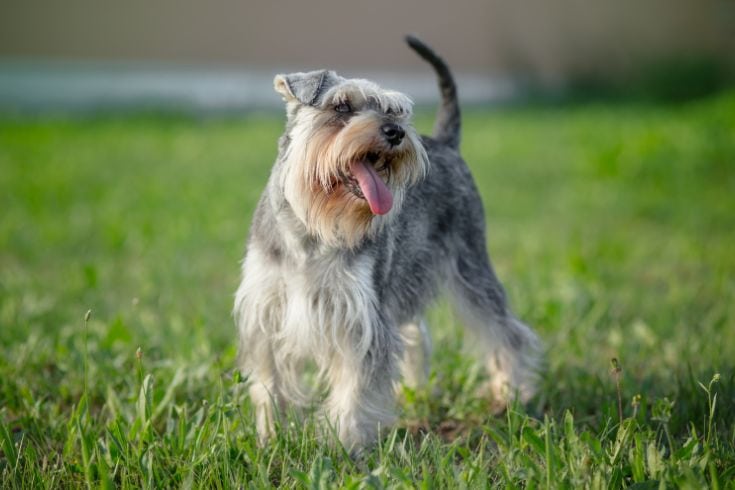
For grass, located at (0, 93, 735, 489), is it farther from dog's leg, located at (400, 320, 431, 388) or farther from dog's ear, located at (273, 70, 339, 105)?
dog's ear, located at (273, 70, 339, 105)

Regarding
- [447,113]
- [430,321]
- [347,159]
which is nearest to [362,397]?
[347,159]

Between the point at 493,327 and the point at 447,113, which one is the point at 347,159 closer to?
the point at 447,113

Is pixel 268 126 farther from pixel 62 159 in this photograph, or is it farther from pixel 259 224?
pixel 259 224

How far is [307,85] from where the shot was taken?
3.74 metres

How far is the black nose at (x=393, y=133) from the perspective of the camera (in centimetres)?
356

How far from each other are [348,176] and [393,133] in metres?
0.29

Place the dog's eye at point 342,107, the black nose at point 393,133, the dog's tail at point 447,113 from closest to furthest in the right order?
the black nose at point 393,133 < the dog's eye at point 342,107 < the dog's tail at point 447,113

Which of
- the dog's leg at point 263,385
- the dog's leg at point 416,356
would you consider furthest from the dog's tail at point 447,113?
the dog's leg at point 263,385

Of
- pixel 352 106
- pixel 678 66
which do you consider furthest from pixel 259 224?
pixel 678 66

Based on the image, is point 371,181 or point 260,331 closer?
point 371,181

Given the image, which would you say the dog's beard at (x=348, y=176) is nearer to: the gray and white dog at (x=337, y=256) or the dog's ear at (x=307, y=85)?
the gray and white dog at (x=337, y=256)

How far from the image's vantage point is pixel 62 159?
10.9 meters

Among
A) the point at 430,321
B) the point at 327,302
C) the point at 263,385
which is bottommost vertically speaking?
the point at 430,321

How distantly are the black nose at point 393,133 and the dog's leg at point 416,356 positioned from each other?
1467mm
